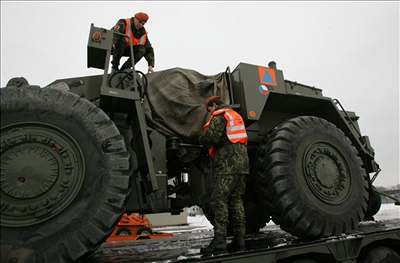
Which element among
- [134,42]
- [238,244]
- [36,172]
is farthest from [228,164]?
[134,42]

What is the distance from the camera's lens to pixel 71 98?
115 inches

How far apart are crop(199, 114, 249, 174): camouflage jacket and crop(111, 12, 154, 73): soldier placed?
1502 millimetres

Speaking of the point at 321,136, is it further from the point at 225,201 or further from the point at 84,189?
the point at 84,189

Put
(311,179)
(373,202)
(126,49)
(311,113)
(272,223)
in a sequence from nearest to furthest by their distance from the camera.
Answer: (311,179) → (126,49) → (311,113) → (373,202) → (272,223)

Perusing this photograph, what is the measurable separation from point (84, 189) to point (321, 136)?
2935mm

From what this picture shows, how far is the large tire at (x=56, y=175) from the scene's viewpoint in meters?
2.43

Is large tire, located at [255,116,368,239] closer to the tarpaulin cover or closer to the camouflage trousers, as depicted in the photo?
the camouflage trousers

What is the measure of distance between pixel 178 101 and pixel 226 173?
3.56 feet

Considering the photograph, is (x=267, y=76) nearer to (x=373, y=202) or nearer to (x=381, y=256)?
(x=381, y=256)

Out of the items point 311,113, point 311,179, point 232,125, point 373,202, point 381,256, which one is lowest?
point 381,256

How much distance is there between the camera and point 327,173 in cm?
399

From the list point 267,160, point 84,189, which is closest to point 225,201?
point 267,160

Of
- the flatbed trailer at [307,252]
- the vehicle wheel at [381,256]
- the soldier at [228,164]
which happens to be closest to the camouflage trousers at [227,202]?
the soldier at [228,164]

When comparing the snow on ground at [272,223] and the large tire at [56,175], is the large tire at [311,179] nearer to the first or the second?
the large tire at [56,175]
